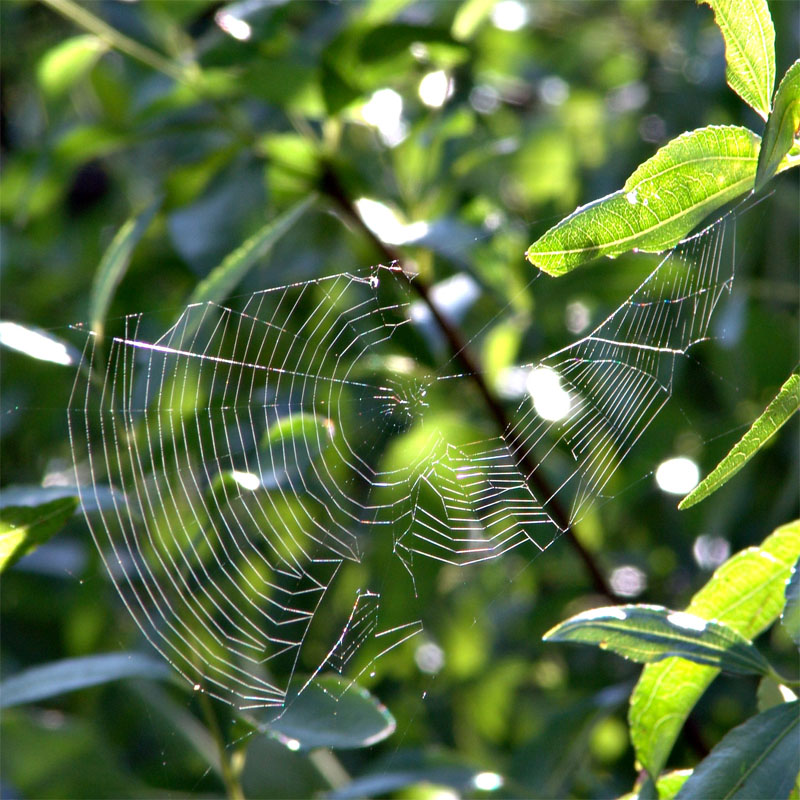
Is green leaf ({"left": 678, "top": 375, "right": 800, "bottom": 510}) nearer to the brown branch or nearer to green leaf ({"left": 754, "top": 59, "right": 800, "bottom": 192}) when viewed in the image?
green leaf ({"left": 754, "top": 59, "right": 800, "bottom": 192})

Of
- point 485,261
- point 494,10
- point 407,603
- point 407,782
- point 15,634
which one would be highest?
point 494,10

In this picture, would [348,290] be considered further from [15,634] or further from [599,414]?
[15,634]

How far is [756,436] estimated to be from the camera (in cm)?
60

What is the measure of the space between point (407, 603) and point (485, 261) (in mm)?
553

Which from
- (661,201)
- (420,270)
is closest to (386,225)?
(420,270)

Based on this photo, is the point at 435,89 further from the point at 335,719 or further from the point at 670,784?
the point at 670,784

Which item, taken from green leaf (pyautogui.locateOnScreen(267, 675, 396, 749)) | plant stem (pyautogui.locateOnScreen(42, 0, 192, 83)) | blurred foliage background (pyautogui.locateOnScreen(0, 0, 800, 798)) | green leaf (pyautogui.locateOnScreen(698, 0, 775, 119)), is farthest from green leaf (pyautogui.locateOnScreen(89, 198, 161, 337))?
green leaf (pyautogui.locateOnScreen(698, 0, 775, 119))

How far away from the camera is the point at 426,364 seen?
5.12ft

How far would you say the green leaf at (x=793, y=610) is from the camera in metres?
0.65

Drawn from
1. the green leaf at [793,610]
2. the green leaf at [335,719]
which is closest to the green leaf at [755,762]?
the green leaf at [793,610]

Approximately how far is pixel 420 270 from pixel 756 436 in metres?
0.90

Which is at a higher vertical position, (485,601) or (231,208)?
(231,208)

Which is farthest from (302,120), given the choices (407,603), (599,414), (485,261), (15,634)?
(15,634)

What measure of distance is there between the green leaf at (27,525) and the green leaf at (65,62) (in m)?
0.82
